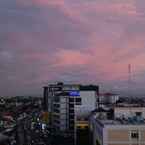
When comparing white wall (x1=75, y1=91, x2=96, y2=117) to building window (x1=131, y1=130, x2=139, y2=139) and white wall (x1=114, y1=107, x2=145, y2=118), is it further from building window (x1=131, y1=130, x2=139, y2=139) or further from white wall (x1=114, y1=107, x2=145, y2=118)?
building window (x1=131, y1=130, x2=139, y2=139)

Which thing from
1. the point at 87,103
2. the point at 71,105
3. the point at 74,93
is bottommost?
the point at 71,105

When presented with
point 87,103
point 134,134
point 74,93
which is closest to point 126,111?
point 134,134

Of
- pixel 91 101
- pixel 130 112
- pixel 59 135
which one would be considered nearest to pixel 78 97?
pixel 91 101

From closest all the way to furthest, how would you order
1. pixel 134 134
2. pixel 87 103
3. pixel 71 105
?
pixel 134 134 → pixel 87 103 → pixel 71 105

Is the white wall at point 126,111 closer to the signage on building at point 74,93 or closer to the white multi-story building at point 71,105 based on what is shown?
the white multi-story building at point 71,105

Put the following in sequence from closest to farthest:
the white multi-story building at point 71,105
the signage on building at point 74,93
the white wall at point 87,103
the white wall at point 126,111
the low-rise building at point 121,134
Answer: the low-rise building at point 121,134, the white wall at point 126,111, the white wall at point 87,103, the white multi-story building at point 71,105, the signage on building at point 74,93

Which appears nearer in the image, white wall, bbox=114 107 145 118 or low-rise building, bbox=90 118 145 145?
low-rise building, bbox=90 118 145 145

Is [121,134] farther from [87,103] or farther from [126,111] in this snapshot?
[87,103]

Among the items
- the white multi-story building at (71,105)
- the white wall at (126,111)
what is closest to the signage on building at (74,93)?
the white multi-story building at (71,105)

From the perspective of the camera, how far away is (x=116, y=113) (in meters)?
40.4

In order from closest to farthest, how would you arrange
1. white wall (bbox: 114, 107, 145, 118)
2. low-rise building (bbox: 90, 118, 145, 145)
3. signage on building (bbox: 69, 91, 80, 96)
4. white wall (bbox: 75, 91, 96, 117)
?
low-rise building (bbox: 90, 118, 145, 145) → white wall (bbox: 114, 107, 145, 118) → white wall (bbox: 75, 91, 96, 117) → signage on building (bbox: 69, 91, 80, 96)

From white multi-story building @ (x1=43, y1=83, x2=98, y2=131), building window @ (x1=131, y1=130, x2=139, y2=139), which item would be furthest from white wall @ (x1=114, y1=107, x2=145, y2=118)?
white multi-story building @ (x1=43, y1=83, x2=98, y2=131)

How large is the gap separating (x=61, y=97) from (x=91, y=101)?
4902 mm

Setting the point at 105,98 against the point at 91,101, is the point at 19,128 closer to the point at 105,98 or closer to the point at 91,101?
the point at 91,101
